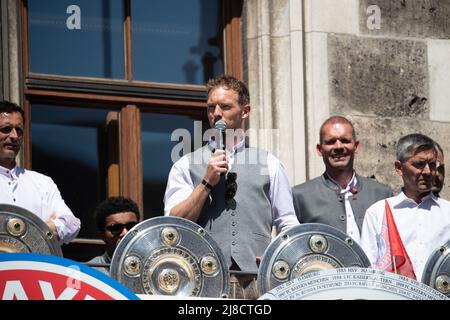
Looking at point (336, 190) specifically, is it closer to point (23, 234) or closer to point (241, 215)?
point (241, 215)

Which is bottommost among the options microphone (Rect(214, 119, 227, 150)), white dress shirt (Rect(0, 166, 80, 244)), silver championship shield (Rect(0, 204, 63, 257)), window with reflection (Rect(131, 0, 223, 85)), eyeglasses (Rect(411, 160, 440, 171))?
silver championship shield (Rect(0, 204, 63, 257))

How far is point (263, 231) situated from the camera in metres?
9.12

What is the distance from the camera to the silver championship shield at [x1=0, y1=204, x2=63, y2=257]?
8.24 meters

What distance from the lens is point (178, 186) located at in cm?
914

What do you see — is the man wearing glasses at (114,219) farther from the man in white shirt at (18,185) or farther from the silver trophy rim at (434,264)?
the silver trophy rim at (434,264)

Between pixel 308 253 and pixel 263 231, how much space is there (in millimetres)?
514

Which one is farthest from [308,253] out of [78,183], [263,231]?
[78,183]

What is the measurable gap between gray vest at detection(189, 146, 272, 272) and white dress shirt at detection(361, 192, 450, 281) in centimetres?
53

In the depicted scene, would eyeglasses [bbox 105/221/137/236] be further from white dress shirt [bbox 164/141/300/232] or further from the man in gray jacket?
the man in gray jacket

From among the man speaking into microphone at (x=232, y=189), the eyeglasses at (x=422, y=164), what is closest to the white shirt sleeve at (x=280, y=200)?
the man speaking into microphone at (x=232, y=189)

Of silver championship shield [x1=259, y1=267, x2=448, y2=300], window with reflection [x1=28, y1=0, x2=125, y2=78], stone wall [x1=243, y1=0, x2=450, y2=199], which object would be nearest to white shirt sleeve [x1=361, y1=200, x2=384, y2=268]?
silver championship shield [x1=259, y1=267, x2=448, y2=300]

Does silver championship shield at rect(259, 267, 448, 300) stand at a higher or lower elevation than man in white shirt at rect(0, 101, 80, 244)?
lower

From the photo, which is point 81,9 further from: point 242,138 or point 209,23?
point 242,138

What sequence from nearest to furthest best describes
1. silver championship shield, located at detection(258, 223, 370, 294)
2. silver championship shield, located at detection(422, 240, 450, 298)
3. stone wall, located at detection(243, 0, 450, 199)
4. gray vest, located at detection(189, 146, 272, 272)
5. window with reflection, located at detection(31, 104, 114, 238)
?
silver championship shield, located at detection(258, 223, 370, 294), silver championship shield, located at detection(422, 240, 450, 298), gray vest, located at detection(189, 146, 272, 272), window with reflection, located at detection(31, 104, 114, 238), stone wall, located at detection(243, 0, 450, 199)
